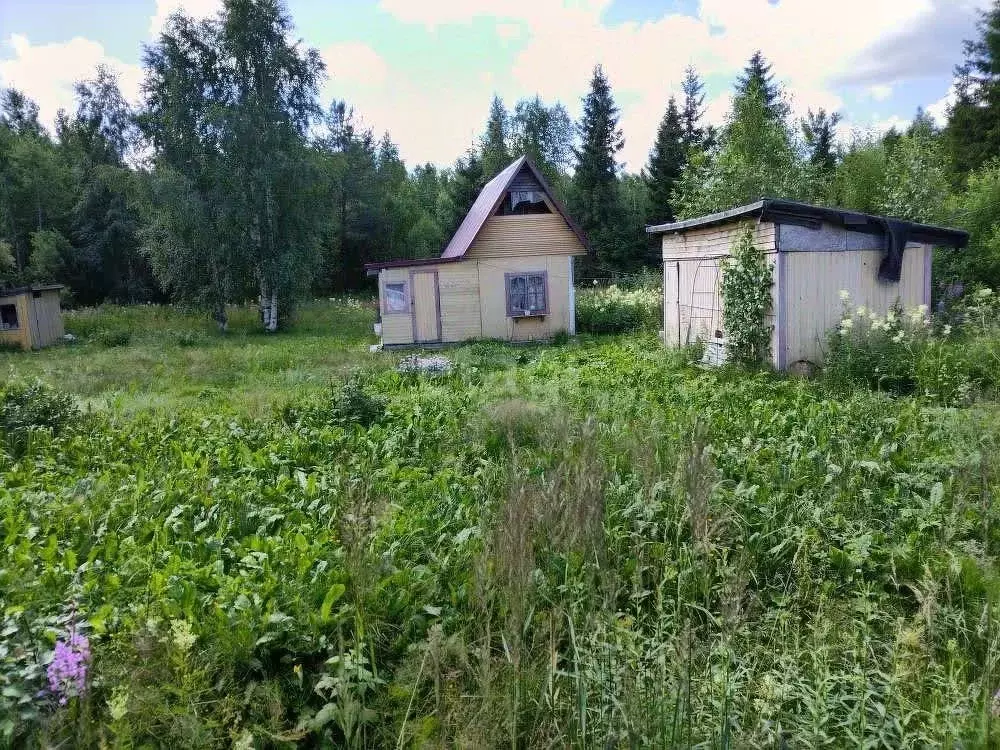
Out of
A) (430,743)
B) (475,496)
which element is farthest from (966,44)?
(430,743)

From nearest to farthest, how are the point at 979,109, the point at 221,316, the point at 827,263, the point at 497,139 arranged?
the point at 827,263, the point at 221,316, the point at 979,109, the point at 497,139

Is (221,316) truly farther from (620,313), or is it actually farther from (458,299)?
(620,313)

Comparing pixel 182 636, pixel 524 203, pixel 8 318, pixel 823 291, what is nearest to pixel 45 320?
pixel 8 318

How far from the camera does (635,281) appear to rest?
25.8 meters

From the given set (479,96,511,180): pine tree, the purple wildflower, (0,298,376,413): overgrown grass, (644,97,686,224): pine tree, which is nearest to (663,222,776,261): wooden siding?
(0,298,376,413): overgrown grass

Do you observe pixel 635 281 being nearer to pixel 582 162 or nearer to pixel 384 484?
pixel 582 162

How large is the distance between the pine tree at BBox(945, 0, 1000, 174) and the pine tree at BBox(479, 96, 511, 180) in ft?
77.8

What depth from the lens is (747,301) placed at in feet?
33.9

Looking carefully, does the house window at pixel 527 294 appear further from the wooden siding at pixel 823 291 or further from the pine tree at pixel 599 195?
the pine tree at pixel 599 195

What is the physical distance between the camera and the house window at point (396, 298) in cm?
1753

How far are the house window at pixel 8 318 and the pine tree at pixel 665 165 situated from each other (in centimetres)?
2768

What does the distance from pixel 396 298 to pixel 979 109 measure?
94.0ft

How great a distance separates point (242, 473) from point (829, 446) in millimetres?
4731

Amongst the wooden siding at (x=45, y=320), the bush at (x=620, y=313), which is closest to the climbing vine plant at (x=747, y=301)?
the bush at (x=620, y=313)
